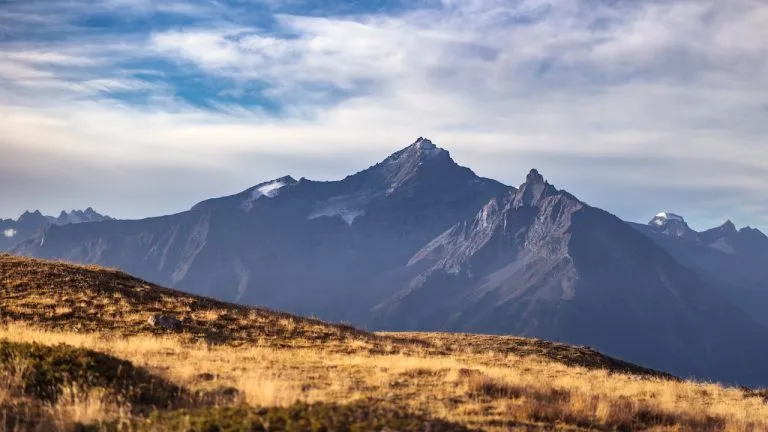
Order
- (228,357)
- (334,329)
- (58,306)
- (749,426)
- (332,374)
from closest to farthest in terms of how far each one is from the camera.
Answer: (749,426) → (332,374) → (228,357) → (58,306) → (334,329)

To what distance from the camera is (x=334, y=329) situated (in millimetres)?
39531

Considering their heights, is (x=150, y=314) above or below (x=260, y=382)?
above

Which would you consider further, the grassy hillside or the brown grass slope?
the brown grass slope

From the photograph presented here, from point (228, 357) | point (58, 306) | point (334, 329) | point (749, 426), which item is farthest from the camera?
point (334, 329)

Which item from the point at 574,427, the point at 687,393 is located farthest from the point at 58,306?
the point at 687,393

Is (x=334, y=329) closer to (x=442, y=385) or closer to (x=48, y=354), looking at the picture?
(x=442, y=385)

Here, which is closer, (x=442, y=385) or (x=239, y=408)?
(x=239, y=408)

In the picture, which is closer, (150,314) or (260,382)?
(260,382)

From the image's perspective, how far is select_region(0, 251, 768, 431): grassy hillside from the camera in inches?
491

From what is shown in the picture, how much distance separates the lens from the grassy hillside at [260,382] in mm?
12469

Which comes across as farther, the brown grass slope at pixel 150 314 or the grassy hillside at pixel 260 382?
the brown grass slope at pixel 150 314

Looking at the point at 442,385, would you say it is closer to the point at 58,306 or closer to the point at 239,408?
the point at 239,408

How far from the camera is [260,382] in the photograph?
56.6 ft

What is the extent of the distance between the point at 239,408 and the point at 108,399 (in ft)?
13.5
